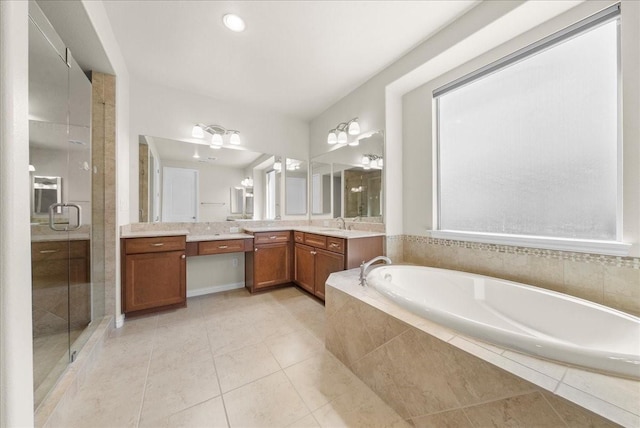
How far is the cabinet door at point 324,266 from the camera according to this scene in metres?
2.37

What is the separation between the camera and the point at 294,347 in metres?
1.82

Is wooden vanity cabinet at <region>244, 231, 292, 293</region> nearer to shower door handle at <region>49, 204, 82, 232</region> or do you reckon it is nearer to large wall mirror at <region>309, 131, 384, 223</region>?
large wall mirror at <region>309, 131, 384, 223</region>

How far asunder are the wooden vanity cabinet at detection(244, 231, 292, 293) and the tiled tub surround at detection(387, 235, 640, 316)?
1.71 meters

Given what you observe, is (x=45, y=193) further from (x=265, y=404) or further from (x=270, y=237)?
(x=270, y=237)

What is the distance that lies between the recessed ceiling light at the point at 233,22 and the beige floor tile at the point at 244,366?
258 cm

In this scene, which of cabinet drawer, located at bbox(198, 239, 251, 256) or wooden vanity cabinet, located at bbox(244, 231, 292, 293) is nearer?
cabinet drawer, located at bbox(198, 239, 251, 256)

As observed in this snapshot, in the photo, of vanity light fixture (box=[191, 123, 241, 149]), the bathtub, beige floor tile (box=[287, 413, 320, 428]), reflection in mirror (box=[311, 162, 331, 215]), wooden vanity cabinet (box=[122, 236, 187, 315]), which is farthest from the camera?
reflection in mirror (box=[311, 162, 331, 215])

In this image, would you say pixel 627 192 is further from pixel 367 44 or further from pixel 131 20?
pixel 131 20

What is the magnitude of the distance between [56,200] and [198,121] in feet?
5.99

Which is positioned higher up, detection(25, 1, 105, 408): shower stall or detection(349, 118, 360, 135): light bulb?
detection(349, 118, 360, 135): light bulb

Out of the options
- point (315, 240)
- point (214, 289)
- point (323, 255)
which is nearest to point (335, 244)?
point (323, 255)

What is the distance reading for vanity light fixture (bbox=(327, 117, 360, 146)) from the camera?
283 cm

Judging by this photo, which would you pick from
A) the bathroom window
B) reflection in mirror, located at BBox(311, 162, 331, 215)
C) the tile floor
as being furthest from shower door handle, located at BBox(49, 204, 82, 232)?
the bathroom window

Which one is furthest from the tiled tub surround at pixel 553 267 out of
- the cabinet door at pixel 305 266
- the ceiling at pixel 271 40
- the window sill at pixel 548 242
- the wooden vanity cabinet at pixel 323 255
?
the ceiling at pixel 271 40
